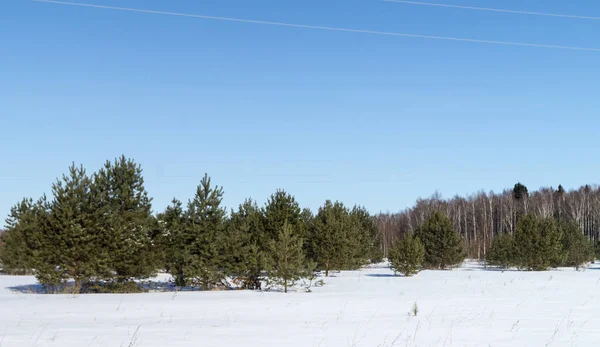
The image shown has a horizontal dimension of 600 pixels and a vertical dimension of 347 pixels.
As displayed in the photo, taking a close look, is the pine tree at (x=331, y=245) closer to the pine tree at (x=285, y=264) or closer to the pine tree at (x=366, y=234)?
the pine tree at (x=366, y=234)

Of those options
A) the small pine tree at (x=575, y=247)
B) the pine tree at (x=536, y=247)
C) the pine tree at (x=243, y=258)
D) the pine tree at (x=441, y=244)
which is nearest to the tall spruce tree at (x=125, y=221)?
the pine tree at (x=243, y=258)

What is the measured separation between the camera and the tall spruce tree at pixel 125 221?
27094mm

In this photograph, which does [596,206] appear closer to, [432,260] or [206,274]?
[432,260]

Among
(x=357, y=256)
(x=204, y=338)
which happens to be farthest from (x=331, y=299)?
(x=357, y=256)

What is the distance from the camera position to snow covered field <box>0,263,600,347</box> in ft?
38.0

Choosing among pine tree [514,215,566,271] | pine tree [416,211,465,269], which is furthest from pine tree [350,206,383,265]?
pine tree [514,215,566,271]

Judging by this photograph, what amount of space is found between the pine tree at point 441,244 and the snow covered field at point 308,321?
90.3 feet

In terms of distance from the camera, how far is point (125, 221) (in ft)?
91.0

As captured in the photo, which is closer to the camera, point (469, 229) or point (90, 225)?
point (90, 225)

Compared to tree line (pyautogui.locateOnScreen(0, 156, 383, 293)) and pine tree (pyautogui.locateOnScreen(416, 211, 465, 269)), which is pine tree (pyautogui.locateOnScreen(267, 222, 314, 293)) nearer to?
tree line (pyautogui.locateOnScreen(0, 156, 383, 293))

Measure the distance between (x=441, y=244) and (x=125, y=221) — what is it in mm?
31454

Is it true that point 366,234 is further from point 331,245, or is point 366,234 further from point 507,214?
point 507,214

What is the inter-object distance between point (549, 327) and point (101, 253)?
1972 centimetres

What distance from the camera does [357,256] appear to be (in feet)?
161
